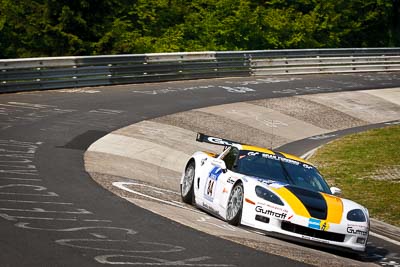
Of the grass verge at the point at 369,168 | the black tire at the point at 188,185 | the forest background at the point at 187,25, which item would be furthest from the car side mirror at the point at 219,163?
the forest background at the point at 187,25

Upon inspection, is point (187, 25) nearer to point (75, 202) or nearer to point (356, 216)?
point (356, 216)

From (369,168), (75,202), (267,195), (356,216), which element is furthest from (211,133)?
(75,202)

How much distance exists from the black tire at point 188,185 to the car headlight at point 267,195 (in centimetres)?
272

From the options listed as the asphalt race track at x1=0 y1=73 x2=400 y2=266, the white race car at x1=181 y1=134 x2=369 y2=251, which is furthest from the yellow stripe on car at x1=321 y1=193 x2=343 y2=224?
the asphalt race track at x1=0 y1=73 x2=400 y2=266

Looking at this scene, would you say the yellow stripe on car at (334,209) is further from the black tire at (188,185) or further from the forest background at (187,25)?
the forest background at (187,25)

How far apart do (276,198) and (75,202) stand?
9.47ft

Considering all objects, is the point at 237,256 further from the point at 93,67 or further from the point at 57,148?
the point at 93,67

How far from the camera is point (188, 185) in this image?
643 inches

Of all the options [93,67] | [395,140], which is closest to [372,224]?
[395,140]

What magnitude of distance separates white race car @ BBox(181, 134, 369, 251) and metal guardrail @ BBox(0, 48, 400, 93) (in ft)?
48.8

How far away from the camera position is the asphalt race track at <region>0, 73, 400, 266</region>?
982 cm

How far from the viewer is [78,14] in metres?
45.6

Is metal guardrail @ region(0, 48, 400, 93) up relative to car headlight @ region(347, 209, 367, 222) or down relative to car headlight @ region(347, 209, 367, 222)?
up

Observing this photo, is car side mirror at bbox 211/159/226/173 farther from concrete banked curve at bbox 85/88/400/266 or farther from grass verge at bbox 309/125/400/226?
grass verge at bbox 309/125/400/226
